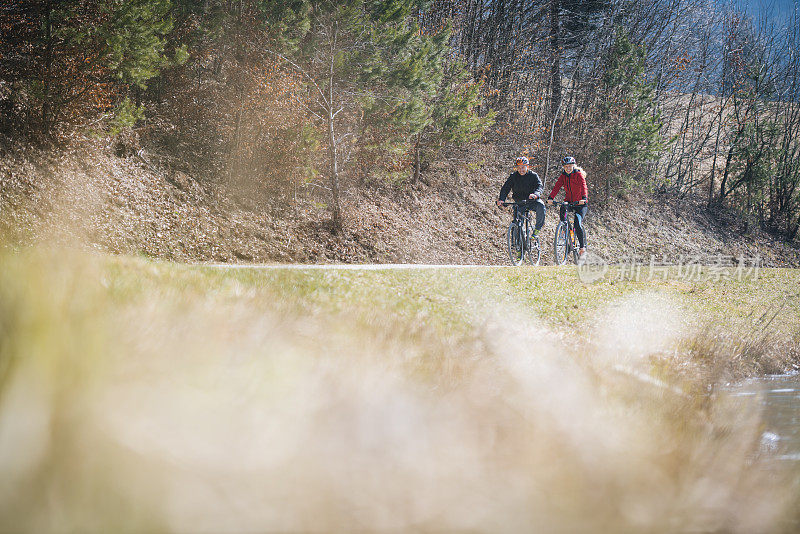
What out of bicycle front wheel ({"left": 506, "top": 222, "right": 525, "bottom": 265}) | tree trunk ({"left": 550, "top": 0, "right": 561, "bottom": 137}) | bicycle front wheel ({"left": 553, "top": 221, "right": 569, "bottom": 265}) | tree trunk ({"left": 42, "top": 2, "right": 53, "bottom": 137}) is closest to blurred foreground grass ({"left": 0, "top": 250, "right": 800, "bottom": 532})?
bicycle front wheel ({"left": 506, "top": 222, "right": 525, "bottom": 265})

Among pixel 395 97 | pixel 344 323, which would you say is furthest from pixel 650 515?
pixel 395 97

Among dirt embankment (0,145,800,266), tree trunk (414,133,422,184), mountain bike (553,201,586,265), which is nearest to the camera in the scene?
dirt embankment (0,145,800,266)

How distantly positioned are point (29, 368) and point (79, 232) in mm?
12562

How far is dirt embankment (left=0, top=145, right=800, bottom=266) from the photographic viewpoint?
1343cm

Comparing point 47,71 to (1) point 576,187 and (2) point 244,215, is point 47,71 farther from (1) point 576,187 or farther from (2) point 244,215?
(1) point 576,187

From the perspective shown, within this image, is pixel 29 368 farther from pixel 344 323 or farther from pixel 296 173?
pixel 296 173

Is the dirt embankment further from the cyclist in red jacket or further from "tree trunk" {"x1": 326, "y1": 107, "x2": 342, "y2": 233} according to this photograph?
the cyclist in red jacket

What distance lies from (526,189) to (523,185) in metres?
0.12

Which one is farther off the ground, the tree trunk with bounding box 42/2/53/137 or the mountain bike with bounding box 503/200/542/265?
the tree trunk with bounding box 42/2/53/137

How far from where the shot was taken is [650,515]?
2.78 meters

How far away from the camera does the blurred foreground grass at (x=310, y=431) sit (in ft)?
7.35

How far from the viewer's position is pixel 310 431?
291 centimetres

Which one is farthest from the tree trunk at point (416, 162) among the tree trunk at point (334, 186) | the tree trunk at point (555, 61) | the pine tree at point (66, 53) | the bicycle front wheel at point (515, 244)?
the tree trunk at point (555, 61)

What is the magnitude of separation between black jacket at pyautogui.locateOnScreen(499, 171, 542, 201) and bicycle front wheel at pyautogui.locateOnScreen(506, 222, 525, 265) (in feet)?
2.53
